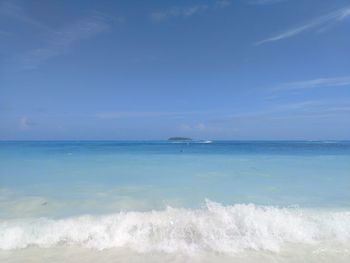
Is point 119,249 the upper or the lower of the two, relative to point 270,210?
lower

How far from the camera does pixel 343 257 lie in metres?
3.95

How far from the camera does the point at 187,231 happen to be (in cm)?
480

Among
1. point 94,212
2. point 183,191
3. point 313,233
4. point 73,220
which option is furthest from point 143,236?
point 183,191

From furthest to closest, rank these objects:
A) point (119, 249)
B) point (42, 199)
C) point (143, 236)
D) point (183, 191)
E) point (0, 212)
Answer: point (183, 191), point (42, 199), point (0, 212), point (143, 236), point (119, 249)

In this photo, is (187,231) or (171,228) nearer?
(187,231)

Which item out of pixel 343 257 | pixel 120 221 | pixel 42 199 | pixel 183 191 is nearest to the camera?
pixel 343 257

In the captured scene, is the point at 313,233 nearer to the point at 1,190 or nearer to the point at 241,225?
the point at 241,225

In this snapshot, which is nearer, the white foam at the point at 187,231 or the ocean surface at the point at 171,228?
the ocean surface at the point at 171,228

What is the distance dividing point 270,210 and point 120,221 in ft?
10.0

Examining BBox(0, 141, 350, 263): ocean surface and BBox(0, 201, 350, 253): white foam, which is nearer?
BBox(0, 141, 350, 263): ocean surface

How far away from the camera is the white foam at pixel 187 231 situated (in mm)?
4422

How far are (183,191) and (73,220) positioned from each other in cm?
388

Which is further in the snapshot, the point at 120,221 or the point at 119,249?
the point at 120,221

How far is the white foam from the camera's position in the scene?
4.42 metres
